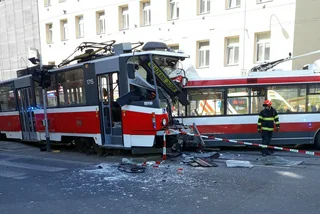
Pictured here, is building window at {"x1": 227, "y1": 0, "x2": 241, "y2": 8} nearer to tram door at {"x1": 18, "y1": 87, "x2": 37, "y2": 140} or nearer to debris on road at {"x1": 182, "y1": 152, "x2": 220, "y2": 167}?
debris on road at {"x1": 182, "y1": 152, "x2": 220, "y2": 167}

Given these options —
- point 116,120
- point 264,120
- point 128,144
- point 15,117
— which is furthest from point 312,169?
point 15,117

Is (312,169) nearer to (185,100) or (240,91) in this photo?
(240,91)

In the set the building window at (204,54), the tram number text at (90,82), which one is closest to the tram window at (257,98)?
the tram number text at (90,82)

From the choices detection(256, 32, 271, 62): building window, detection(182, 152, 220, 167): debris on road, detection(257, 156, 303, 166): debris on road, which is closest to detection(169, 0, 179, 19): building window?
detection(256, 32, 271, 62): building window

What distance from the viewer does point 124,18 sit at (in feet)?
66.6

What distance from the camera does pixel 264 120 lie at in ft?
27.7

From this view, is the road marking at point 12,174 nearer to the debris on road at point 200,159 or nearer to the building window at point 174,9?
the debris on road at point 200,159

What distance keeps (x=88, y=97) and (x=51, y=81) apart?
7.85 feet

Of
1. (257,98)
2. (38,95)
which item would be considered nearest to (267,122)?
(257,98)

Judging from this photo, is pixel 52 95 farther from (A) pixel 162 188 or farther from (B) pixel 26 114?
(A) pixel 162 188

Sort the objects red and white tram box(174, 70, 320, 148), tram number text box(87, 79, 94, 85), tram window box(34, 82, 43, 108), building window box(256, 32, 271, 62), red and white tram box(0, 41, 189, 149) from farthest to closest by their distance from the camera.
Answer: building window box(256, 32, 271, 62)
tram window box(34, 82, 43, 108)
red and white tram box(174, 70, 320, 148)
tram number text box(87, 79, 94, 85)
red and white tram box(0, 41, 189, 149)

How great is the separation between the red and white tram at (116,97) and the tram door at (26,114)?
102 centimetres

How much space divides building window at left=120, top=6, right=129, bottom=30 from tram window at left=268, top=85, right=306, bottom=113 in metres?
13.8

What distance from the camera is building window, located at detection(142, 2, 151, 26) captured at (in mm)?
18953
